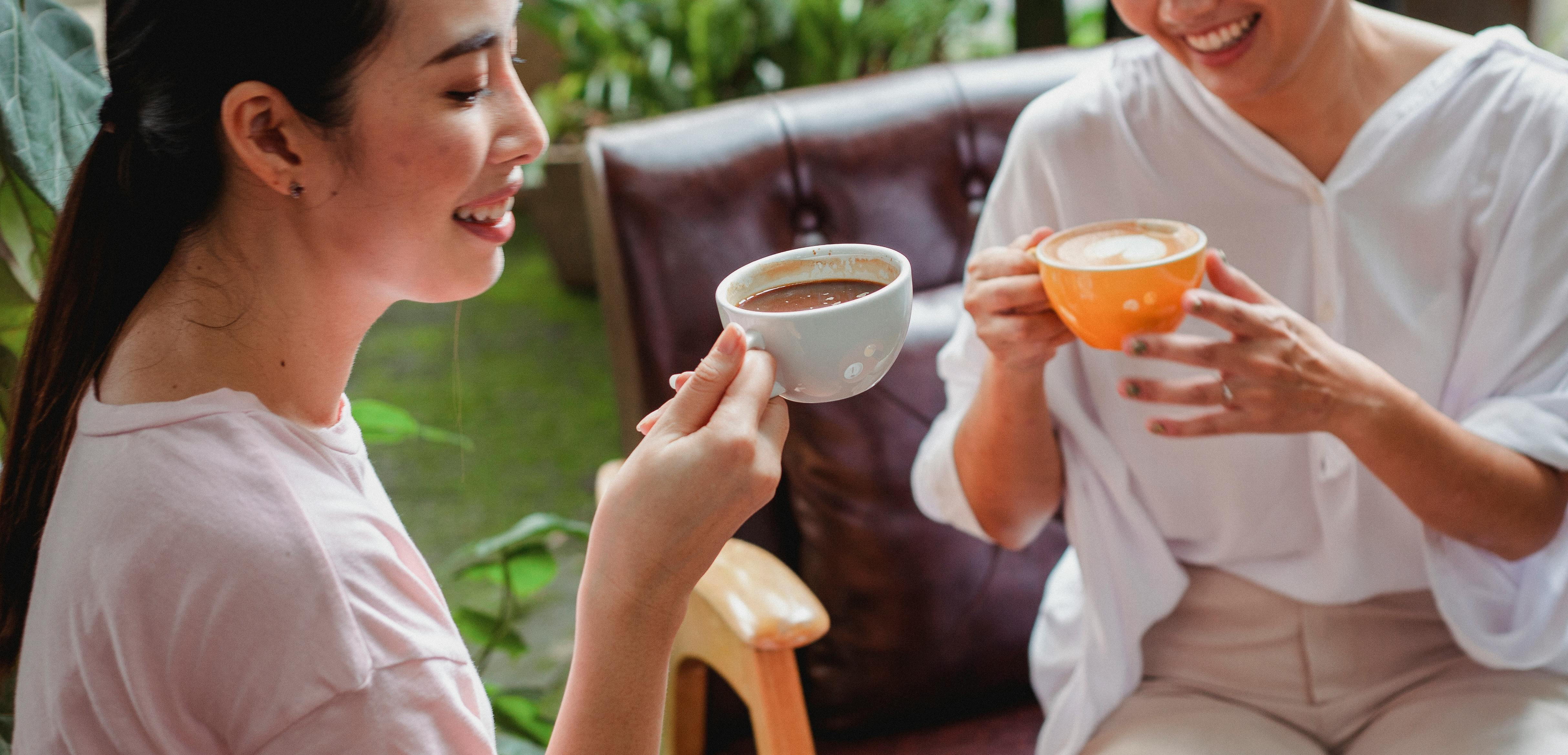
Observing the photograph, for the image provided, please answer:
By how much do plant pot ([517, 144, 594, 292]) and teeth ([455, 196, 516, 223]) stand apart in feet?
12.6

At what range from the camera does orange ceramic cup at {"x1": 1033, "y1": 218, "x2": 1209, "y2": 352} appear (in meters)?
1.05

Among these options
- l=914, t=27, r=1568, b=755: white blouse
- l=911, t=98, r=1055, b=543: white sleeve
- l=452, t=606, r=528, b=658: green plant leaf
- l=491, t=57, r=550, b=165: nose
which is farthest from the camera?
l=452, t=606, r=528, b=658: green plant leaf

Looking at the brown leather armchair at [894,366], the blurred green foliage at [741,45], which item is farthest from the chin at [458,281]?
the blurred green foliage at [741,45]

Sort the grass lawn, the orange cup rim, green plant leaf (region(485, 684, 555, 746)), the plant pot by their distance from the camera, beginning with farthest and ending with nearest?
the plant pot < the grass lawn < green plant leaf (region(485, 684, 555, 746)) < the orange cup rim

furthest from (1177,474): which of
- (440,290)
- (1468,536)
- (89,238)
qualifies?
(89,238)

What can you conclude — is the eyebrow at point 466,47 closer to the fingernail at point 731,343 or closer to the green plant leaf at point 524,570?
the fingernail at point 731,343

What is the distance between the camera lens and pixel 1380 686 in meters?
1.37

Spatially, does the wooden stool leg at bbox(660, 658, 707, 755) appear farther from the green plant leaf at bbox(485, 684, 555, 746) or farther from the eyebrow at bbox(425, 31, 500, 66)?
the eyebrow at bbox(425, 31, 500, 66)

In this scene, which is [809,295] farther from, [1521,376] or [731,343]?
[1521,376]

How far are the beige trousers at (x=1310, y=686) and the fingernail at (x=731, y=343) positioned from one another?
790mm

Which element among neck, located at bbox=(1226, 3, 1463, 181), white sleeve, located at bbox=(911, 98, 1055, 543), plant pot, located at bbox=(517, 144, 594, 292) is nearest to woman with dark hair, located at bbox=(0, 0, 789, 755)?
white sleeve, located at bbox=(911, 98, 1055, 543)

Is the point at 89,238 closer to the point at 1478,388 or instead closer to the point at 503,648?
the point at 503,648

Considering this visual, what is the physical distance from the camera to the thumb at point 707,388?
2.79ft

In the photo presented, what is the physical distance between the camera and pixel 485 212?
98 cm
